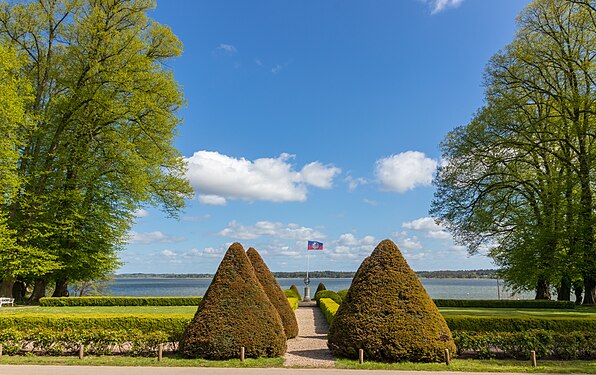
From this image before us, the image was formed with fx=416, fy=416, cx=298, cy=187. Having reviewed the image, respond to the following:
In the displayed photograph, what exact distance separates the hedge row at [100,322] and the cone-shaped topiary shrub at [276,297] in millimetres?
3508

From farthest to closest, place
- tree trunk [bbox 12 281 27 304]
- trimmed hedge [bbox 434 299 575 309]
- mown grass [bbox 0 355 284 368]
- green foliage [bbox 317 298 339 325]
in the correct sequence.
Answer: tree trunk [bbox 12 281 27 304], trimmed hedge [bbox 434 299 575 309], green foliage [bbox 317 298 339 325], mown grass [bbox 0 355 284 368]

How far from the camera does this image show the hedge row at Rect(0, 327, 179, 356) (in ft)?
40.0

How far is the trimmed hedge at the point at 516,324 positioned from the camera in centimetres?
1310

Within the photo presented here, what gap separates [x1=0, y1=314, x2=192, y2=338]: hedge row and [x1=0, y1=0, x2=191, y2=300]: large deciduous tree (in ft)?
42.4

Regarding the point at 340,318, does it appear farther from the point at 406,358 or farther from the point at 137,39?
the point at 137,39

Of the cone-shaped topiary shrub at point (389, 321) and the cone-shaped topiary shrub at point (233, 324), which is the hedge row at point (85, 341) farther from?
the cone-shaped topiary shrub at point (389, 321)

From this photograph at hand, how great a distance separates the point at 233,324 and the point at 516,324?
8851 mm

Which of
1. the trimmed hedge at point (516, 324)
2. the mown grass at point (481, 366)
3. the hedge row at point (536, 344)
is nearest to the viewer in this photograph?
the mown grass at point (481, 366)

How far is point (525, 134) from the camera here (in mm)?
27453

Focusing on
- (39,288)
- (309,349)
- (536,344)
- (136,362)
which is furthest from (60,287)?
(536,344)

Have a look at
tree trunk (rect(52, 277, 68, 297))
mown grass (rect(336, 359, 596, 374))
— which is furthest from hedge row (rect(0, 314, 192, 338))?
tree trunk (rect(52, 277, 68, 297))

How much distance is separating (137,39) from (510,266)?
100 feet

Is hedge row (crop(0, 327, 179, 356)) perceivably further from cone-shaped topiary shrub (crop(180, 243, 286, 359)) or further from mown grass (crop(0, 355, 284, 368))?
cone-shaped topiary shrub (crop(180, 243, 286, 359))

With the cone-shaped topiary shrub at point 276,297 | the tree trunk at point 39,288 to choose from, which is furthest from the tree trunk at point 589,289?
the tree trunk at point 39,288
